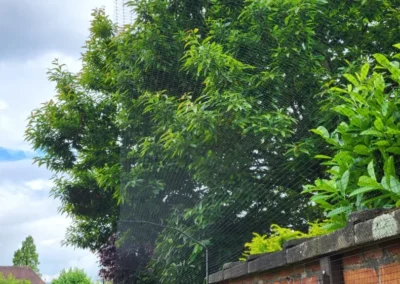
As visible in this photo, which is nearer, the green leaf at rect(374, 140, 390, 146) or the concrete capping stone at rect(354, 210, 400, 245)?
the concrete capping stone at rect(354, 210, 400, 245)

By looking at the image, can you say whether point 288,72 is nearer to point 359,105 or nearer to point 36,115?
point 359,105

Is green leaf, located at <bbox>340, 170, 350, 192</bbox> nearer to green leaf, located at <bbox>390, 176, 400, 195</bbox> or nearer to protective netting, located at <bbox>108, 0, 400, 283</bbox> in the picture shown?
green leaf, located at <bbox>390, 176, 400, 195</bbox>

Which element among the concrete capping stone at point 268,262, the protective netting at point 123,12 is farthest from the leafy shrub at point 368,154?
the protective netting at point 123,12

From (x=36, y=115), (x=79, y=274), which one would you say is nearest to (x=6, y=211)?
(x=79, y=274)

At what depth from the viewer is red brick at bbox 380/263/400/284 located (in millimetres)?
1279

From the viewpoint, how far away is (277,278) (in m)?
1.99

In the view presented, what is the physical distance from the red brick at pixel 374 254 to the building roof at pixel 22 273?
2422 cm

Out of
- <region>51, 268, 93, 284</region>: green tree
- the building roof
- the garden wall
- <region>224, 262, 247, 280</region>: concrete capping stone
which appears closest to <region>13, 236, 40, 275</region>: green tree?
the building roof

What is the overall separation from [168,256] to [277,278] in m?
2.56

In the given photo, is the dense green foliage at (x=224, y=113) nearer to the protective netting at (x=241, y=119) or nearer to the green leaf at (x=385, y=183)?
the protective netting at (x=241, y=119)

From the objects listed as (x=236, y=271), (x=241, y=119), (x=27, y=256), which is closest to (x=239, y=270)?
(x=236, y=271)

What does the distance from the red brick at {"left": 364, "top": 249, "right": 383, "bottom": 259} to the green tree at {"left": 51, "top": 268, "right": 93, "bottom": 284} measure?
15145mm

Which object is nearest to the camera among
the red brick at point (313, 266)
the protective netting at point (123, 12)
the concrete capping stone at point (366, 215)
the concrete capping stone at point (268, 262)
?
the concrete capping stone at point (366, 215)

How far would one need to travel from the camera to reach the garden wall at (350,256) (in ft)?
4.20
